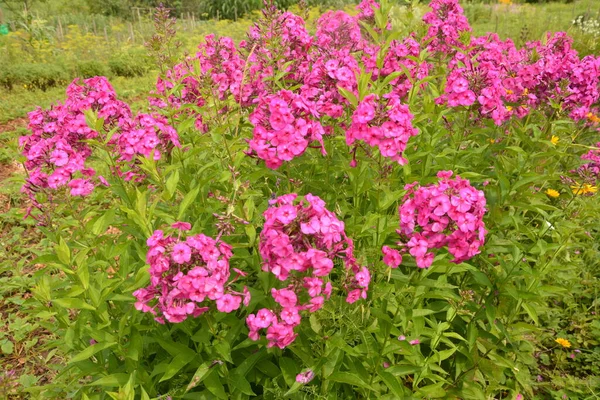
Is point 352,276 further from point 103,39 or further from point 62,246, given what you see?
point 103,39

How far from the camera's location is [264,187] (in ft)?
11.3

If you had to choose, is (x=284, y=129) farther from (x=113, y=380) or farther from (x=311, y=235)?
(x=113, y=380)

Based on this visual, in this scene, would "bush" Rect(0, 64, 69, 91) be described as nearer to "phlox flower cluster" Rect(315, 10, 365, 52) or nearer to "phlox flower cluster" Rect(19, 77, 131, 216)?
"phlox flower cluster" Rect(19, 77, 131, 216)

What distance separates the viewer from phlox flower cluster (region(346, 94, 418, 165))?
247cm

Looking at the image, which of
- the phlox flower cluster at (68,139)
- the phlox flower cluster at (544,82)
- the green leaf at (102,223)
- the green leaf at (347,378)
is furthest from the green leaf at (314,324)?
the phlox flower cluster at (544,82)

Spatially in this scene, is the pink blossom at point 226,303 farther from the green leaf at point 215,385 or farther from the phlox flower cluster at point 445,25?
the phlox flower cluster at point 445,25

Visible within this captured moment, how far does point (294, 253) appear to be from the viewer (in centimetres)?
199

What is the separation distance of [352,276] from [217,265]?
70cm

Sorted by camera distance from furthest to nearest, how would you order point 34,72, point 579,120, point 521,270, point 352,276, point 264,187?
point 34,72 < point 579,120 < point 264,187 < point 521,270 < point 352,276

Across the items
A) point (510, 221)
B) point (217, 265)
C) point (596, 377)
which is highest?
point (217, 265)

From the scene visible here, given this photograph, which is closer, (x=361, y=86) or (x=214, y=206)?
(x=361, y=86)

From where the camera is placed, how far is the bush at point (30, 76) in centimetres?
1259

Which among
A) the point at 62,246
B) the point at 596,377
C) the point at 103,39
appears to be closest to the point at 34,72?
the point at 103,39

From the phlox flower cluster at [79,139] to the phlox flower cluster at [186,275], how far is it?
0.84 m
